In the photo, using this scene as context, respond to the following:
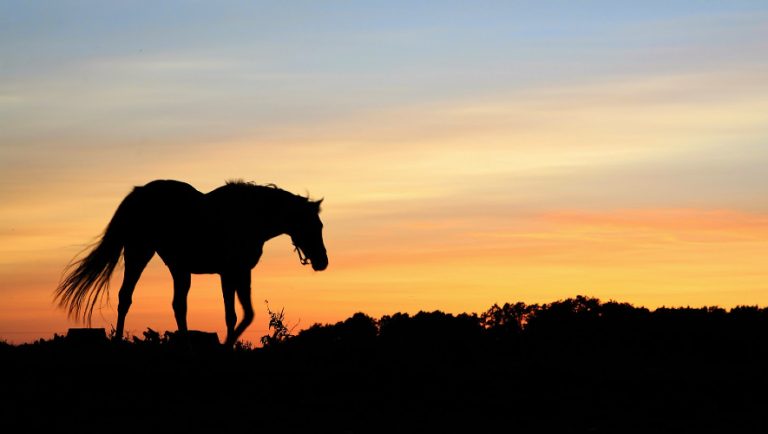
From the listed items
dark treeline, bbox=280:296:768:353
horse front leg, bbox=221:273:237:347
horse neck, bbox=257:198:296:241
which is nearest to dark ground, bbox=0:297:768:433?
dark treeline, bbox=280:296:768:353

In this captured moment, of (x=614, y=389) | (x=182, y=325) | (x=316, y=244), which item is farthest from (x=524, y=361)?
(x=182, y=325)

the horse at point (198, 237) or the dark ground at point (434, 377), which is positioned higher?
the horse at point (198, 237)

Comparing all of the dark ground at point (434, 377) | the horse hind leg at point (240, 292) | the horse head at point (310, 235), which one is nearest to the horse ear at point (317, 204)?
the horse head at point (310, 235)

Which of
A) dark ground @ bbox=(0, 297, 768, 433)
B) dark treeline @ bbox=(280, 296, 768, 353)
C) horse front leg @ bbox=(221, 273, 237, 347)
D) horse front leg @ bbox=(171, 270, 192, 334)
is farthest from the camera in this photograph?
horse front leg @ bbox=(171, 270, 192, 334)

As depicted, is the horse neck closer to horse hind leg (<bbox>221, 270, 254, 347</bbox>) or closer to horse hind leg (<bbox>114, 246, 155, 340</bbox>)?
horse hind leg (<bbox>221, 270, 254, 347</bbox>)

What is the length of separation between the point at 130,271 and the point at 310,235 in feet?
10.6

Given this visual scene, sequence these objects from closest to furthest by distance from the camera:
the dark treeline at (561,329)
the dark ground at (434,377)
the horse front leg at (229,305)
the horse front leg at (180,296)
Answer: the dark ground at (434,377) → the dark treeline at (561,329) → the horse front leg at (229,305) → the horse front leg at (180,296)

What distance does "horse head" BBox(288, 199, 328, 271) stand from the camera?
60.0ft

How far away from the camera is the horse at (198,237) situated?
17922 millimetres

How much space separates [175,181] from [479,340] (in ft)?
21.3

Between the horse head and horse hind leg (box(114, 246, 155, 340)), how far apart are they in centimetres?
265

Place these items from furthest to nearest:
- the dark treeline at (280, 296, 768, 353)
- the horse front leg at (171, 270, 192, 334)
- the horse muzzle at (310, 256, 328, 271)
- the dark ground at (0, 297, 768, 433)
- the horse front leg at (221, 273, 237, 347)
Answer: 1. the horse muzzle at (310, 256, 328, 271)
2. the horse front leg at (171, 270, 192, 334)
3. the horse front leg at (221, 273, 237, 347)
4. the dark treeline at (280, 296, 768, 353)
5. the dark ground at (0, 297, 768, 433)

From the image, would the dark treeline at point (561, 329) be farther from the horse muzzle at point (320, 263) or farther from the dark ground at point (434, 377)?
the horse muzzle at point (320, 263)

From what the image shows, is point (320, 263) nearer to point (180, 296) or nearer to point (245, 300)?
point (245, 300)
